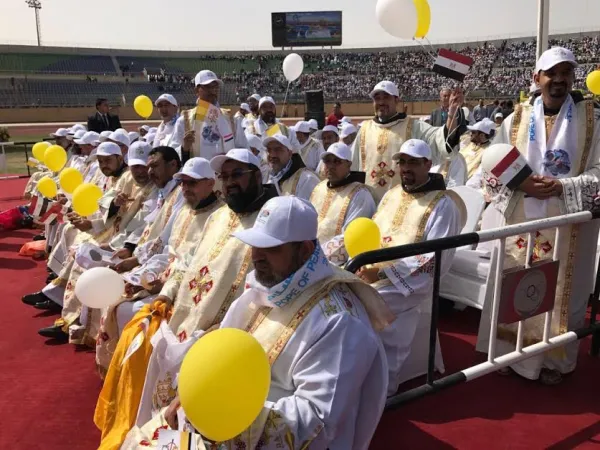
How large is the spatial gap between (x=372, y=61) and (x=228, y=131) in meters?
53.6

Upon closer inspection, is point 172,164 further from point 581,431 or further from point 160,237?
point 581,431

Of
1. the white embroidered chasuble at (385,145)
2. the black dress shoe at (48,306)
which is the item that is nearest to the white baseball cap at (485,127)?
the white embroidered chasuble at (385,145)

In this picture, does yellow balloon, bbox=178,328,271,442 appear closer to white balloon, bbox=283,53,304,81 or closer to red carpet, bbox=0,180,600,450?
red carpet, bbox=0,180,600,450

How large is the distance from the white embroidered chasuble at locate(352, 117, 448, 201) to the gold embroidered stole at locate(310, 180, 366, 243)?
0.86 meters

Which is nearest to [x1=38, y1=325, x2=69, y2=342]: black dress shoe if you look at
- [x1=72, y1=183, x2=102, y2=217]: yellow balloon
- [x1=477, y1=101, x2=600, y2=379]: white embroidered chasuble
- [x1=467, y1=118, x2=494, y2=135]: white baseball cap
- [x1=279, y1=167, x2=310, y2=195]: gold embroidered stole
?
[x1=72, y1=183, x2=102, y2=217]: yellow balloon

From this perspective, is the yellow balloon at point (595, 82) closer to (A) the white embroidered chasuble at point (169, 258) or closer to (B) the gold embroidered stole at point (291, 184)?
(B) the gold embroidered stole at point (291, 184)

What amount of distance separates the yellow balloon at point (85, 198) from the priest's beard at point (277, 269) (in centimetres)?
372

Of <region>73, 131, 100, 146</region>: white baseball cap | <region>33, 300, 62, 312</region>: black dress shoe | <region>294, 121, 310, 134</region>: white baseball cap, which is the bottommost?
<region>33, 300, 62, 312</region>: black dress shoe

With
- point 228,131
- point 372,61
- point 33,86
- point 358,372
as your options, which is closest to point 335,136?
point 228,131

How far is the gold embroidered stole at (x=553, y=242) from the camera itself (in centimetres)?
378

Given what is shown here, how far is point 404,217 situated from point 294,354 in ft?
6.90

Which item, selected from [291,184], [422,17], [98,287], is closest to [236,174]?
[98,287]

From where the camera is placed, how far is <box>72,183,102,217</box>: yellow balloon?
541 cm

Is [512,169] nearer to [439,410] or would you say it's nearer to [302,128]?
[439,410]
